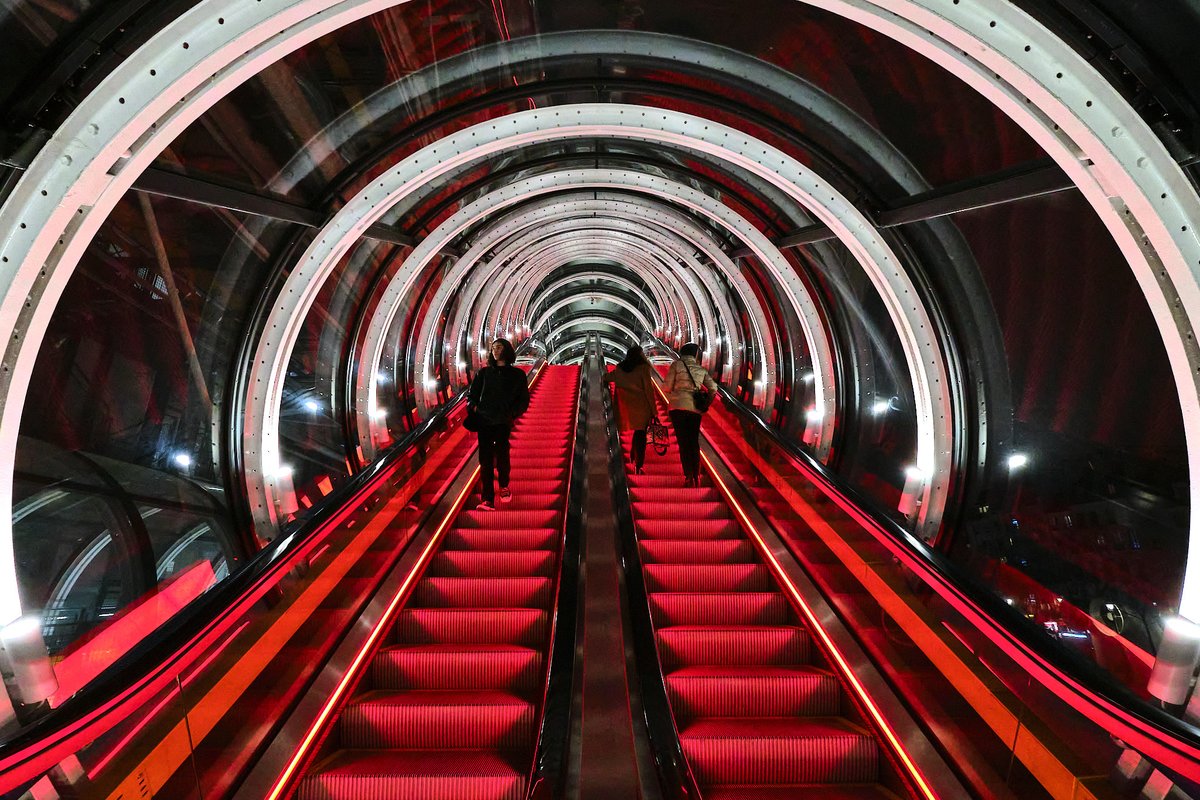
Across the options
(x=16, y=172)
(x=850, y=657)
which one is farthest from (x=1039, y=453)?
(x=16, y=172)

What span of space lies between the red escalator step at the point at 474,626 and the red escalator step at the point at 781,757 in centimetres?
142

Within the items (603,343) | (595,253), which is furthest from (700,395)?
(603,343)

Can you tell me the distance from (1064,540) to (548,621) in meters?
4.49

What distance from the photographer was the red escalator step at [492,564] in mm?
5754

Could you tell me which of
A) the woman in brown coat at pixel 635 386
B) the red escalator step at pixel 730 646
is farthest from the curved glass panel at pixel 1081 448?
the woman in brown coat at pixel 635 386

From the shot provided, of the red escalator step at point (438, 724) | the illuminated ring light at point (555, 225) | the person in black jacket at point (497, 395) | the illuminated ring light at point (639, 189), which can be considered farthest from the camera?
the illuminated ring light at point (555, 225)

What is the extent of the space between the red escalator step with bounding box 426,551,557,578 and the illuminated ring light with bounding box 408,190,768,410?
4.09 meters

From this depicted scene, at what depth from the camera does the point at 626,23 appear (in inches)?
195

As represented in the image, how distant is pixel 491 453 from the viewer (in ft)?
21.6

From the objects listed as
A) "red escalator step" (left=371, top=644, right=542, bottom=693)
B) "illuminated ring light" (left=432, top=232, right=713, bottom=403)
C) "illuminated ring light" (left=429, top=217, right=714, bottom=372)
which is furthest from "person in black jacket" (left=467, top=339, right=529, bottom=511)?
"illuminated ring light" (left=432, top=232, right=713, bottom=403)

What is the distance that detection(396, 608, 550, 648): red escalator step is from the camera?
4.76 meters

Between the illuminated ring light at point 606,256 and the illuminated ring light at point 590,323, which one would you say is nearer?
the illuminated ring light at point 606,256

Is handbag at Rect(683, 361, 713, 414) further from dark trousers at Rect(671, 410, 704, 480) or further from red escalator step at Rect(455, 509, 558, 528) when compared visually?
A: red escalator step at Rect(455, 509, 558, 528)

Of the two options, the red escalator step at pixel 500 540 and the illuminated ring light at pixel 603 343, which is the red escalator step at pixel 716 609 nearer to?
the red escalator step at pixel 500 540
